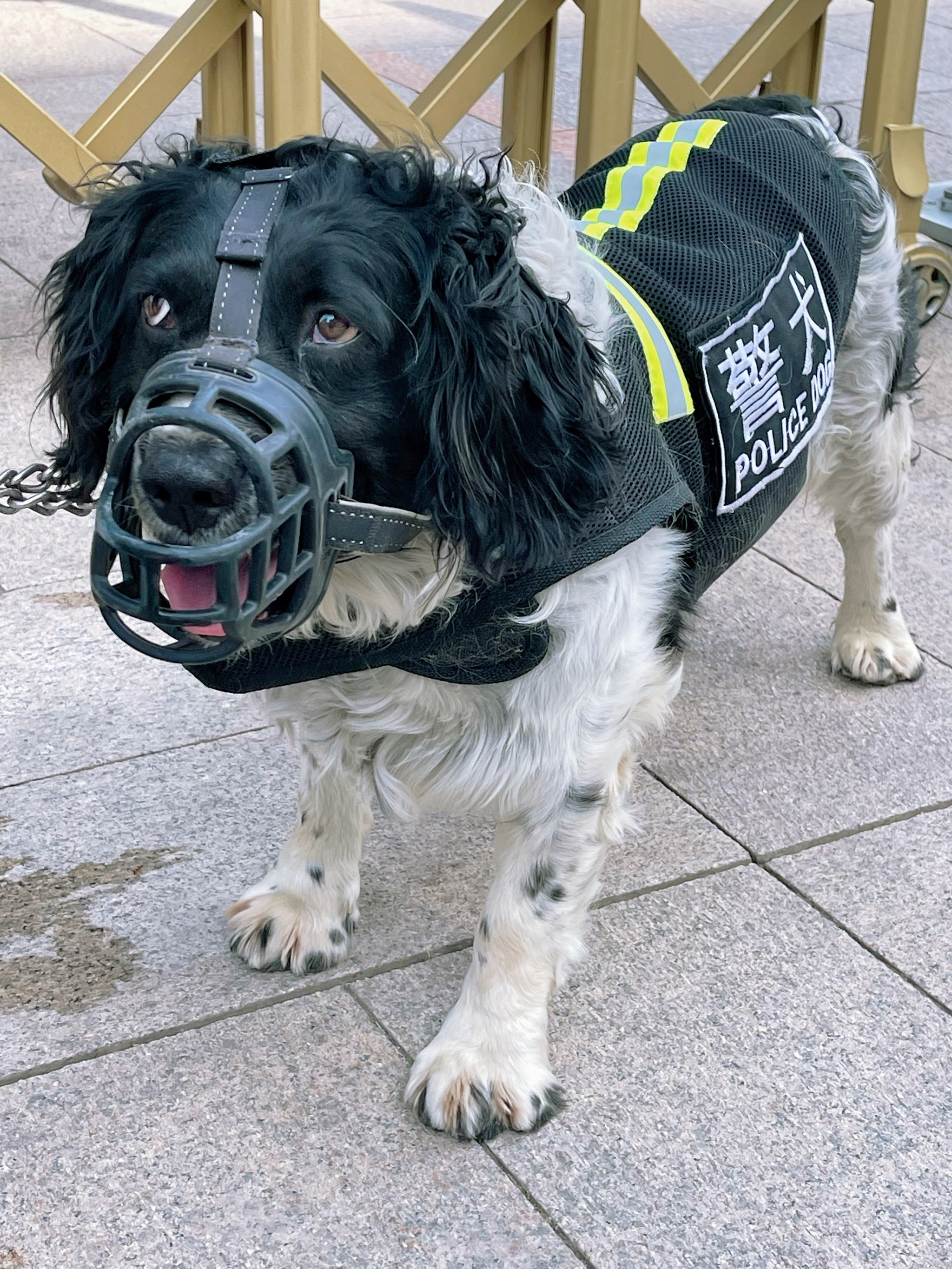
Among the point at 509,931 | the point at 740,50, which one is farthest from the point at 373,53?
the point at 509,931

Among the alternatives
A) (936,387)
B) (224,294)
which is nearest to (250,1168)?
(224,294)

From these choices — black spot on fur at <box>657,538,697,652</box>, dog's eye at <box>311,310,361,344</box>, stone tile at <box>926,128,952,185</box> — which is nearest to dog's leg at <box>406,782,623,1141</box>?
black spot on fur at <box>657,538,697,652</box>

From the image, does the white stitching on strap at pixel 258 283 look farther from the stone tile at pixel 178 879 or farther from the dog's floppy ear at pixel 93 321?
the stone tile at pixel 178 879

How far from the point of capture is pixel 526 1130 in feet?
9.87

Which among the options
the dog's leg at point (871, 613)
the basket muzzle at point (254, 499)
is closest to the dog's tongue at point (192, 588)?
the basket muzzle at point (254, 499)

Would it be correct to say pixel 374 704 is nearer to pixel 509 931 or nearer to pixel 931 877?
pixel 509 931

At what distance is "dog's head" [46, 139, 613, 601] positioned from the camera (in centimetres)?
237

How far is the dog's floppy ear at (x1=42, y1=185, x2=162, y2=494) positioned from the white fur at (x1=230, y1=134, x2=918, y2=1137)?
553mm

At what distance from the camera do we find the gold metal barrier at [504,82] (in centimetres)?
593

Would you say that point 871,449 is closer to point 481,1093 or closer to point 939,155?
point 481,1093

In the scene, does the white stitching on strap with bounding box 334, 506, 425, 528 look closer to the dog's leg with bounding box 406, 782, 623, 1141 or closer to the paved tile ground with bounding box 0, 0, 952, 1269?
the dog's leg with bounding box 406, 782, 623, 1141

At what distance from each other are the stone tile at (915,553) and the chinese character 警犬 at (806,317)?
1.30m

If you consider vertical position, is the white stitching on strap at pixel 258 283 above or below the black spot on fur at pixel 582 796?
above

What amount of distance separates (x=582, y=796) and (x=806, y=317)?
134 cm
